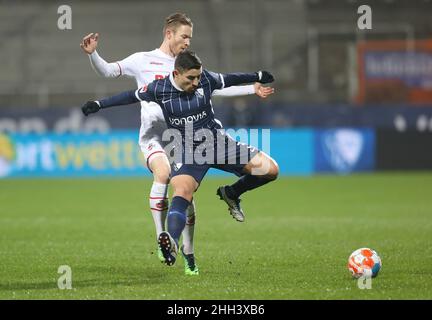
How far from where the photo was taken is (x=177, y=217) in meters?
7.88

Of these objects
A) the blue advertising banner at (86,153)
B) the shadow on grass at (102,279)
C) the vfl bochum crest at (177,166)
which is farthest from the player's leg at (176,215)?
the blue advertising banner at (86,153)

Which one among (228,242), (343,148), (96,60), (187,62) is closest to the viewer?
(187,62)

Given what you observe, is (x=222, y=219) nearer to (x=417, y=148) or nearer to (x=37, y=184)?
(x=37, y=184)

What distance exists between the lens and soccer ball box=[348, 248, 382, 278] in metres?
7.83

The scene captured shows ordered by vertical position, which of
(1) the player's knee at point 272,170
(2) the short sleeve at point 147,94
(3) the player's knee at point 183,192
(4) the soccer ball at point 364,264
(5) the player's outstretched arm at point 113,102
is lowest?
(4) the soccer ball at point 364,264

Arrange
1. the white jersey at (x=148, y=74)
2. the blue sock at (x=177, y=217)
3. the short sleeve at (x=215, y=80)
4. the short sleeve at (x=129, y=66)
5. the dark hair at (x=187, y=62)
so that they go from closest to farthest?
the blue sock at (x=177, y=217)
the dark hair at (x=187, y=62)
the short sleeve at (x=215, y=80)
the white jersey at (x=148, y=74)
the short sleeve at (x=129, y=66)

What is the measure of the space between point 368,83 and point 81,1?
30.6 ft

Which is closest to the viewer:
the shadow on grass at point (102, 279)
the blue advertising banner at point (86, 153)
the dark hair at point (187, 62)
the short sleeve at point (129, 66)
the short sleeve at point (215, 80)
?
the shadow on grass at point (102, 279)

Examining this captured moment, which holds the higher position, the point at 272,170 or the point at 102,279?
the point at 272,170

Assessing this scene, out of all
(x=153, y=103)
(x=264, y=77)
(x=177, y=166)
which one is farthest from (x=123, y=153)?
(x=177, y=166)

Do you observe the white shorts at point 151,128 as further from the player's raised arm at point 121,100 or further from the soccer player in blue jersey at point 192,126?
the player's raised arm at point 121,100

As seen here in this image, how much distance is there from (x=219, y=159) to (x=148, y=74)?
1364mm

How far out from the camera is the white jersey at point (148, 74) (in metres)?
8.98

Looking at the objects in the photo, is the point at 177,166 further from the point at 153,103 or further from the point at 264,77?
the point at 264,77
